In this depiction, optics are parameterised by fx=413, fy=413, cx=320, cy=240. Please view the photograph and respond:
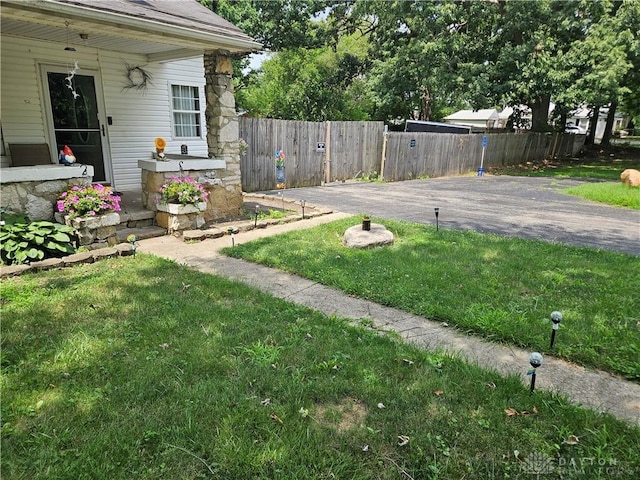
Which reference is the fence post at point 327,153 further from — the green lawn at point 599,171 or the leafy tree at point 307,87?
the leafy tree at point 307,87

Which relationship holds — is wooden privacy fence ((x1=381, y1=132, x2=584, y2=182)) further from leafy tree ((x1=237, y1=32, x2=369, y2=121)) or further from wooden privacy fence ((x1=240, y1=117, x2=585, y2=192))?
leafy tree ((x1=237, y1=32, x2=369, y2=121))

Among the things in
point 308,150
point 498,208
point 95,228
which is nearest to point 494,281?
point 95,228

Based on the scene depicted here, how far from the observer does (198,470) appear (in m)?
1.90

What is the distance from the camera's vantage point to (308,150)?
11.0m

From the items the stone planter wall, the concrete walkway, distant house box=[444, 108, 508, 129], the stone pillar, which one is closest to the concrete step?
the concrete walkway

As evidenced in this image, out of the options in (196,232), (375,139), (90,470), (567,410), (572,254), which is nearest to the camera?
(90,470)

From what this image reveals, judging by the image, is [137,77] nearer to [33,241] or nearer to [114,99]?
[114,99]

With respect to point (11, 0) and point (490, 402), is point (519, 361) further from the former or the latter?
point (11, 0)

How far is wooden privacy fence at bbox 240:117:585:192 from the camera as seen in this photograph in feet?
32.6

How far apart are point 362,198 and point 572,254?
5096 millimetres

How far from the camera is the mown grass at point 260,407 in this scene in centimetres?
194

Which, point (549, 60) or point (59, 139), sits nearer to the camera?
point (59, 139)

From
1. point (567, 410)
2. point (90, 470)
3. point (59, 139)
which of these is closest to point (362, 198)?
point (59, 139)

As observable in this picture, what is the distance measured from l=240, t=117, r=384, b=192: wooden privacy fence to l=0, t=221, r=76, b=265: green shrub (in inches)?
207
